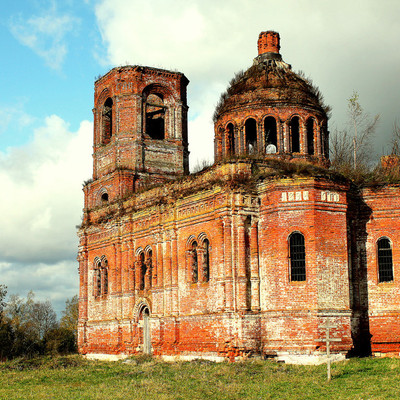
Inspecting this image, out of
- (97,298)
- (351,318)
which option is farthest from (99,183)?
(351,318)

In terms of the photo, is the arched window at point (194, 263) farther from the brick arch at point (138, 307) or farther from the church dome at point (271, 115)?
the church dome at point (271, 115)

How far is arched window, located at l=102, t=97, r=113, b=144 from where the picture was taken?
3008cm

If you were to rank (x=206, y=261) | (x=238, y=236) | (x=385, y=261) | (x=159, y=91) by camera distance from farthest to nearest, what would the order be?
(x=159, y=91) → (x=206, y=261) → (x=385, y=261) → (x=238, y=236)

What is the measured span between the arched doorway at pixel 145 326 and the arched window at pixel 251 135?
7929 mm

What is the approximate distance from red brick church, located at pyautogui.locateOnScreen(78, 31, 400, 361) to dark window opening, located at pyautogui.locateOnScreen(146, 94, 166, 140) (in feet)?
4.30

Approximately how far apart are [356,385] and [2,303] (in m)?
28.6

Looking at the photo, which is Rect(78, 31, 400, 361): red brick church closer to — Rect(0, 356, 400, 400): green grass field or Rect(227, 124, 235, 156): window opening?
Rect(227, 124, 235, 156): window opening

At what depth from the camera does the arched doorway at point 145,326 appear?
24.6m

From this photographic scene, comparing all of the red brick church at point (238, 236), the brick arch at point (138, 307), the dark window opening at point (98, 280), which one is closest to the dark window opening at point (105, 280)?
the red brick church at point (238, 236)

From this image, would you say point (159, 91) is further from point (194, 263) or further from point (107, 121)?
point (194, 263)

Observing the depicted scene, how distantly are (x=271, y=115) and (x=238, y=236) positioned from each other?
693 centimetres

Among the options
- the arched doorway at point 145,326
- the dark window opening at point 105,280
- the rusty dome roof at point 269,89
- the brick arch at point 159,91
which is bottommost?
the arched doorway at point 145,326

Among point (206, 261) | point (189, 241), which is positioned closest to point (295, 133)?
point (189, 241)

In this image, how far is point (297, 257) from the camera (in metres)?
19.2
